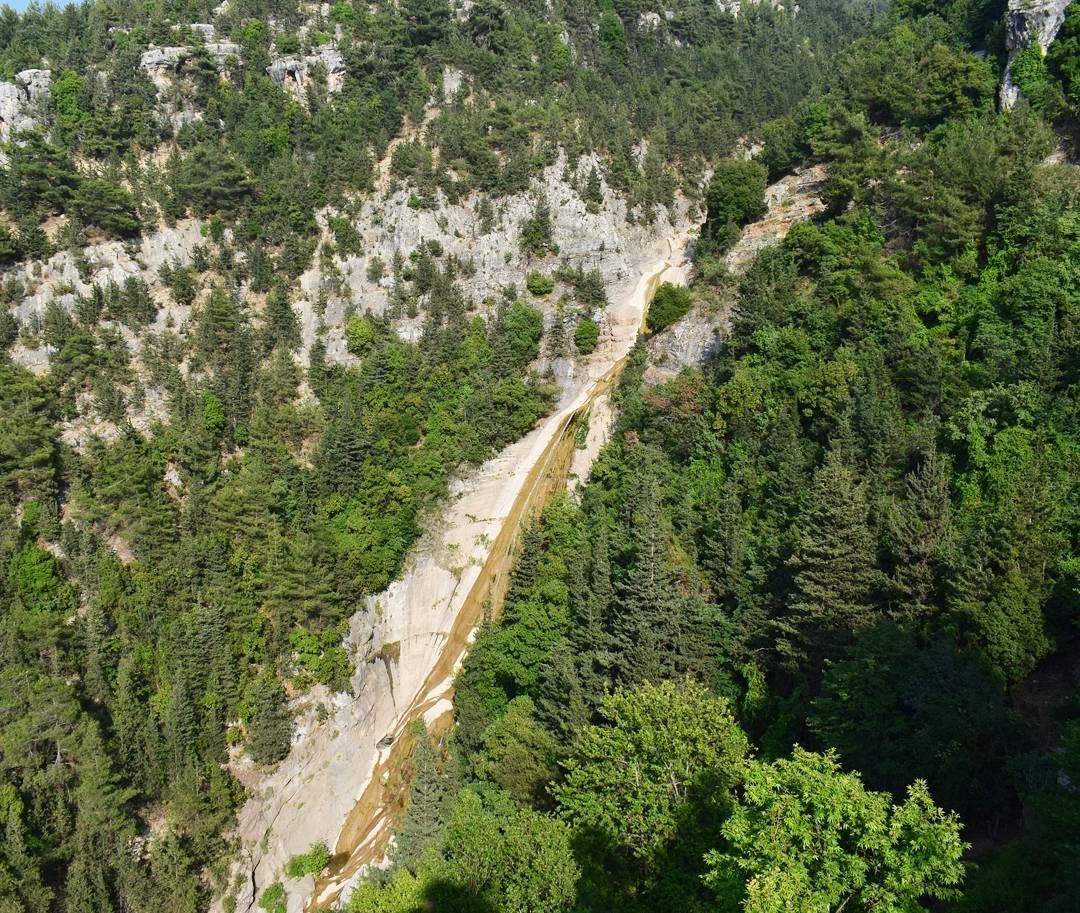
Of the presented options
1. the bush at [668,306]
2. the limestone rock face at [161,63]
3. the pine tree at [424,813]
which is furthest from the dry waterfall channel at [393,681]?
the limestone rock face at [161,63]

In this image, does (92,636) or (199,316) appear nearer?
(92,636)

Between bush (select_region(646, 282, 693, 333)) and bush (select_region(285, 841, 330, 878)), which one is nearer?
bush (select_region(285, 841, 330, 878))

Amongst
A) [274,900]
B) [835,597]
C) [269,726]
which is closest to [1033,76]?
[835,597]

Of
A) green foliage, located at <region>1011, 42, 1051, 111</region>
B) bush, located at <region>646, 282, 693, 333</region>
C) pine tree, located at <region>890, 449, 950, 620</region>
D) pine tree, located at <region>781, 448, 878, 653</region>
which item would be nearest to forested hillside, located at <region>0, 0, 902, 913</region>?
green foliage, located at <region>1011, 42, 1051, 111</region>

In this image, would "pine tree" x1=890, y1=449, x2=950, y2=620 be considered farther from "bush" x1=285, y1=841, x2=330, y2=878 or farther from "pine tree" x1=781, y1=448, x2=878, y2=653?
"bush" x1=285, y1=841, x2=330, y2=878

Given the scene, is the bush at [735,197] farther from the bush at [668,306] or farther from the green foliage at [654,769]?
the green foliage at [654,769]

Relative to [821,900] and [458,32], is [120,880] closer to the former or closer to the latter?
[821,900]

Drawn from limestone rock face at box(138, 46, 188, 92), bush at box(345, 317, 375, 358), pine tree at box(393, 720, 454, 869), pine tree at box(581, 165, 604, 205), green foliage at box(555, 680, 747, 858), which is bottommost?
pine tree at box(393, 720, 454, 869)

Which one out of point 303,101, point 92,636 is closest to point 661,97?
point 303,101
